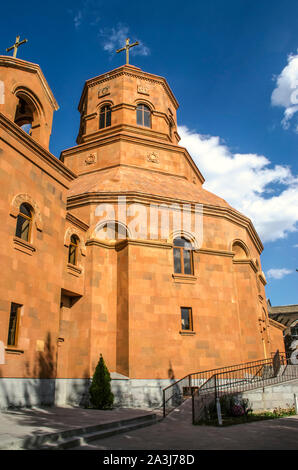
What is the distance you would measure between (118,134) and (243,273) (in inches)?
469

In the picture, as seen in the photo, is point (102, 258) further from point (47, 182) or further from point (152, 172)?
point (152, 172)

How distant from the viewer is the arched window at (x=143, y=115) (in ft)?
87.5

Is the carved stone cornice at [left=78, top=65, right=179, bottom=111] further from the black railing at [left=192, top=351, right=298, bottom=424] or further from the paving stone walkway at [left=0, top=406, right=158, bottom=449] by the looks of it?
the paving stone walkway at [left=0, top=406, right=158, bottom=449]

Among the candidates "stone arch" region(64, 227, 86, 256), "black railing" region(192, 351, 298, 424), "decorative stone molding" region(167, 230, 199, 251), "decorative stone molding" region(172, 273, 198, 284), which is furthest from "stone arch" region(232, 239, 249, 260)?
"stone arch" region(64, 227, 86, 256)

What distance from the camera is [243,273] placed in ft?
69.0

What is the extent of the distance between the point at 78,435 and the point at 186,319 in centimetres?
1013

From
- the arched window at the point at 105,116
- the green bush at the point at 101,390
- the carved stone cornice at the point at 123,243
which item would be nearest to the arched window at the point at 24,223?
the carved stone cornice at the point at 123,243

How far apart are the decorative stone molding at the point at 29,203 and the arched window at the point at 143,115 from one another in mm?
14413

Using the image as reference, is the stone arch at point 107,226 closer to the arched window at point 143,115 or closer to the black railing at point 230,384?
the black railing at point 230,384

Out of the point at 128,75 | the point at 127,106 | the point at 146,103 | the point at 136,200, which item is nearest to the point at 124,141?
the point at 127,106

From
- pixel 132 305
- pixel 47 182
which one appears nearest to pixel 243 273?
pixel 132 305

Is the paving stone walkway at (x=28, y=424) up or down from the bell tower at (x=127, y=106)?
down

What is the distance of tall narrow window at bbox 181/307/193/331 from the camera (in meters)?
17.9

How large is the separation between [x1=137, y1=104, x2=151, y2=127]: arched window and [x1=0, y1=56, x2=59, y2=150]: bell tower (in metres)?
10.8
